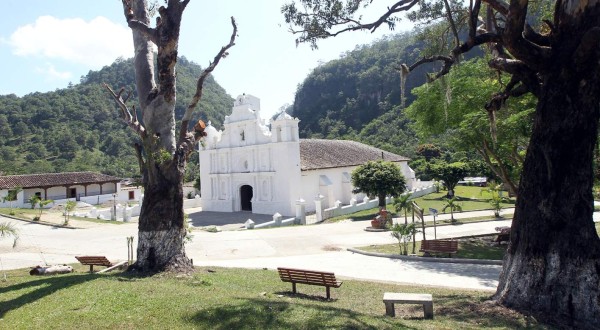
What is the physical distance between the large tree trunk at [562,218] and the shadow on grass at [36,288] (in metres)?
7.91

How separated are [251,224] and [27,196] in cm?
2701

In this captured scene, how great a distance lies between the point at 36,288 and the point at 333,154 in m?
30.0

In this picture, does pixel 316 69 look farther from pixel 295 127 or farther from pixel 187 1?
pixel 187 1

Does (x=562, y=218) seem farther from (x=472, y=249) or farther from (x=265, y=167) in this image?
(x=265, y=167)

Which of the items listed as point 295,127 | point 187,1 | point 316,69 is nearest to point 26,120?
point 295,127

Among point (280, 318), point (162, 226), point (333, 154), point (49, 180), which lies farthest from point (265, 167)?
point (280, 318)

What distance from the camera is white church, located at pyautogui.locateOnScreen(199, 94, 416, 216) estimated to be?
101ft

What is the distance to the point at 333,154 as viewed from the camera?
37.1m

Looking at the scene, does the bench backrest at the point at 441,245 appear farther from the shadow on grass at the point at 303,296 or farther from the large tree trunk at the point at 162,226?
the large tree trunk at the point at 162,226

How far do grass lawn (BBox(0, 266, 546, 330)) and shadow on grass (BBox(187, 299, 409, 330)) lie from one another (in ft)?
0.04

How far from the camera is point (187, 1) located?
9688 millimetres

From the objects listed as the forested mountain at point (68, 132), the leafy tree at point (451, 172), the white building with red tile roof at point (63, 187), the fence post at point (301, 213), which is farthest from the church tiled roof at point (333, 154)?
the forested mountain at point (68, 132)

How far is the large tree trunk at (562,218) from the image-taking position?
6.92m

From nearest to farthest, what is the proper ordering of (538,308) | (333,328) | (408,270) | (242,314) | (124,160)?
(333,328) → (242,314) → (538,308) → (408,270) → (124,160)
